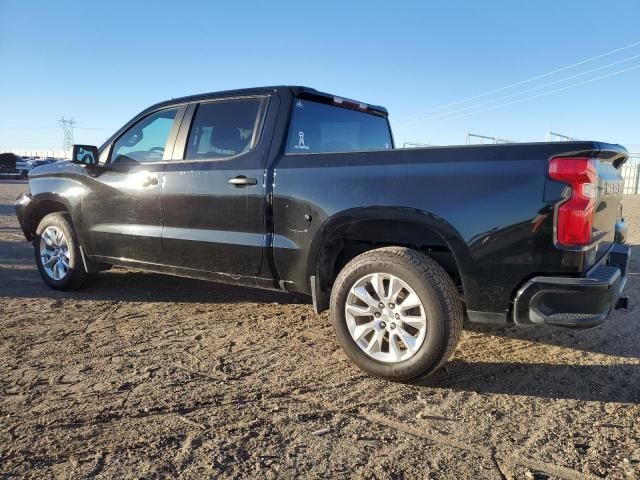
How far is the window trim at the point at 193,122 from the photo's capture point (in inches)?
150

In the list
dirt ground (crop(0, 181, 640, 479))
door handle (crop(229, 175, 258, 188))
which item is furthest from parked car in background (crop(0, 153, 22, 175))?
door handle (crop(229, 175, 258, 188))

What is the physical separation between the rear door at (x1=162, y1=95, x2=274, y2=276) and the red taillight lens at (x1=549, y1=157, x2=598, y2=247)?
196 cm

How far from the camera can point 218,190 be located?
3.87 m

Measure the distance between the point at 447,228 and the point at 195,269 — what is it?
7.16 ft

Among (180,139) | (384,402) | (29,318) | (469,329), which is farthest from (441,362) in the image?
(29,318)

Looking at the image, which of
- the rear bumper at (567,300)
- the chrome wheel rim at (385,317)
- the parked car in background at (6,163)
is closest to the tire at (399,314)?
the chrome wheel rim at (385,317)

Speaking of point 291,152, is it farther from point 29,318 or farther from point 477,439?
point 29,318

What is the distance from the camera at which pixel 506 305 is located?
112 inches

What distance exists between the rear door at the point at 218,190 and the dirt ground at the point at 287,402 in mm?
641

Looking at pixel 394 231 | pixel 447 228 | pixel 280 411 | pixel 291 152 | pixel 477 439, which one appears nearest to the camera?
pixel 477 439

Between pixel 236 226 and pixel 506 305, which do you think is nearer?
pixel 506 305

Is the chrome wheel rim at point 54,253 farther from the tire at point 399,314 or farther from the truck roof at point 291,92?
the tire at point 399,314

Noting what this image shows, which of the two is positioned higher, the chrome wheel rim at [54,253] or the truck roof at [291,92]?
the truck roof at [291,92]

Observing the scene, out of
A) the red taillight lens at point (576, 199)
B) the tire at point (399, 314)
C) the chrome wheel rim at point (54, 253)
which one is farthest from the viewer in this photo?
the chrome wheel rim at point (54, 253)
